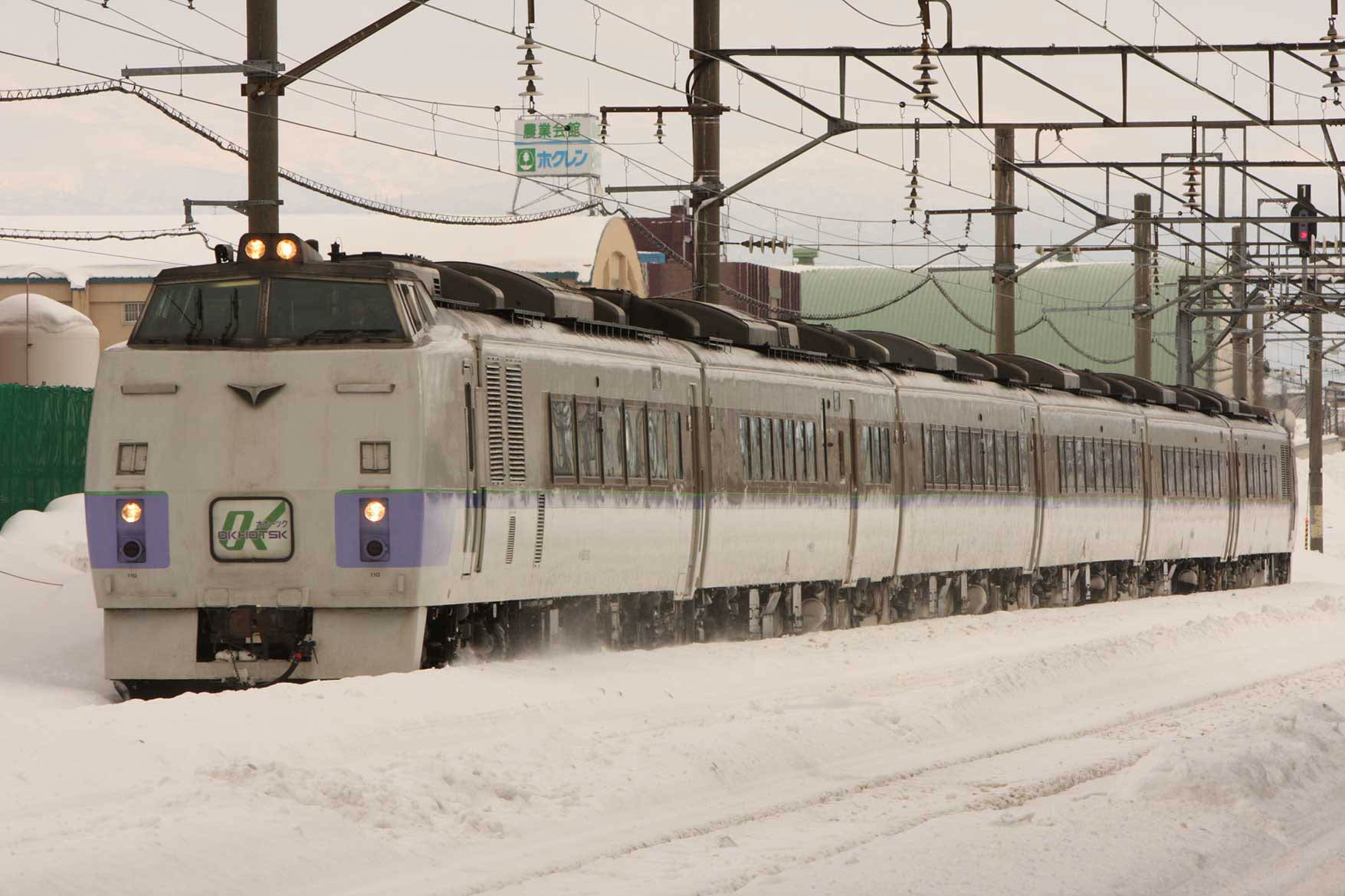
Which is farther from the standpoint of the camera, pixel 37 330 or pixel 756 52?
pixel 37 330

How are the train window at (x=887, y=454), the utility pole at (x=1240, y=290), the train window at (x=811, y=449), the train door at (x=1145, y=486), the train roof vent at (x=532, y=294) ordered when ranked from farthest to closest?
the utility pole at (x=1240, y=290), the train door at (x=1145, y=486), the train window at (x=887, y=454), the train window at (x=811, y=449), the train roof vent at (x=532, y=294)

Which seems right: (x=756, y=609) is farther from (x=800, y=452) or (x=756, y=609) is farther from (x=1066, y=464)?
(x=1066, y=464)

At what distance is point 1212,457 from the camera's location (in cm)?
3984

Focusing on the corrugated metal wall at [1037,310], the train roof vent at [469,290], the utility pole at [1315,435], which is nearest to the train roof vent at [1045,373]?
the train roof vent at [469,290]

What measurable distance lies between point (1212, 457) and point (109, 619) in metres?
28.3

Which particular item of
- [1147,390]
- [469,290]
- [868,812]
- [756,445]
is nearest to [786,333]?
[756,445]

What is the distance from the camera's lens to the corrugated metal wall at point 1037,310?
354ft

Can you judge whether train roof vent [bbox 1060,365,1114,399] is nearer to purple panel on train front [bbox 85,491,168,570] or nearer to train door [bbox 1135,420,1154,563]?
train door [bbox 1135,420,1154,563]

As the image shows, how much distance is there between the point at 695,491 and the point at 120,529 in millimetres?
6585

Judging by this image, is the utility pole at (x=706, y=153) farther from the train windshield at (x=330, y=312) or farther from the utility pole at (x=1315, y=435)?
the utility pole at (x=1315, y=435)

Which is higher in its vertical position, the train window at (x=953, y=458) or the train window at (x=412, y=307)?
the train window at (x=412, y=307)

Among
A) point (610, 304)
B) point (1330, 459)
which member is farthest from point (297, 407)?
point (1330, 459)

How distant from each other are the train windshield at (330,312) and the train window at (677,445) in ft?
16.2

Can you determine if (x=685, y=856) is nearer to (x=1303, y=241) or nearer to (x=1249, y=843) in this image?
(x=1249, y=843)
